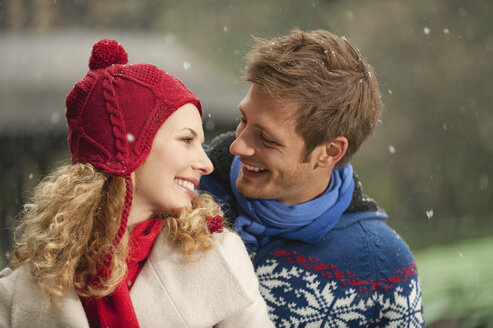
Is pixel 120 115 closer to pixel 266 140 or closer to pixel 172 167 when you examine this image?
pixel 172 167

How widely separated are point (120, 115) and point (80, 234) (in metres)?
0.48

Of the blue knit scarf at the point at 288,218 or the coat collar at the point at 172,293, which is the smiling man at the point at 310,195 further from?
the coat collar at the point at 172,293

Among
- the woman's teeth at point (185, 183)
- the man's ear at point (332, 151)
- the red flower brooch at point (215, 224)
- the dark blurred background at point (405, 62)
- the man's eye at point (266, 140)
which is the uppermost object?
the man's eye at point (266, 140)

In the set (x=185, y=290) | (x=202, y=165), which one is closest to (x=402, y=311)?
(x=185, y=290)

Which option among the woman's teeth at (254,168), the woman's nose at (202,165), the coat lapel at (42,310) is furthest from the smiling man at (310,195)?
the coat lapel at (42,310)

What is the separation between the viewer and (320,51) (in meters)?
2.87

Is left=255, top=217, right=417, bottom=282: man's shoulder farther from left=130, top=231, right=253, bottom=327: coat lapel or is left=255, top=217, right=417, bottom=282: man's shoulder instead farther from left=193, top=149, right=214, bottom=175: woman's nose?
left=193, top=149, right=214, bottom=175: woman's nose

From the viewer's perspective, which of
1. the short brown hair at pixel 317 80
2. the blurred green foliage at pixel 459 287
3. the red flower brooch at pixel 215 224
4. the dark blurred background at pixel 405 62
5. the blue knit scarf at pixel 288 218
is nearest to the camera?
→ the red flower brooch at pixel 215 224

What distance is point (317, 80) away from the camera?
111 inches

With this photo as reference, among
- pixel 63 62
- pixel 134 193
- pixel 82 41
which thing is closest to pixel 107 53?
pixel 134 193

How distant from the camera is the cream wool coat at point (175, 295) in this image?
93.7 inches

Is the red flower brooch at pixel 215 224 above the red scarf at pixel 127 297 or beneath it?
above

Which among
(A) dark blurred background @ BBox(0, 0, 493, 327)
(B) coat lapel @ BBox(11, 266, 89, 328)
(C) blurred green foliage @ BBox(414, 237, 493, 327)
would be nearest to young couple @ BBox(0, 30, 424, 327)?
(B) coat lapel @ BBox(11, 266, 89, 328)

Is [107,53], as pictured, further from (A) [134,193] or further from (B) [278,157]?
(B) [278,157]
